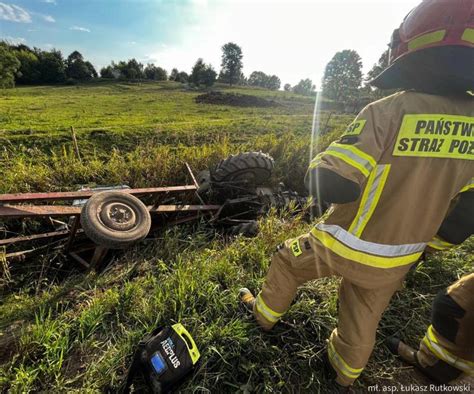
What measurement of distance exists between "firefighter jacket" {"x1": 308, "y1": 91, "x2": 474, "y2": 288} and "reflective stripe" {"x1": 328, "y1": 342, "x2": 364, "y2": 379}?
52 cm

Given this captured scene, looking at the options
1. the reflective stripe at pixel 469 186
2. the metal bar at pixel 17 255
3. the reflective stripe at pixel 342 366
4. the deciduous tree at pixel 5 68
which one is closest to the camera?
the reflective stripe at pixel 469 186

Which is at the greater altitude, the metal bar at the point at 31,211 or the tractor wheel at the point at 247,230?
the metal bar at the point at 31,211

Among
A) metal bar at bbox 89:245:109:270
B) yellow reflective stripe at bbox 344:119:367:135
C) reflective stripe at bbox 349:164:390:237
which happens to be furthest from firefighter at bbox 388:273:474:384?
metal bar at bbox 89:245:109:270

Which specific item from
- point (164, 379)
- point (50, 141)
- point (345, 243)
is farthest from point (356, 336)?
point (50, 141)

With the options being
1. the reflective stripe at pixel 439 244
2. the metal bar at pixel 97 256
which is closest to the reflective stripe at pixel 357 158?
the reflective stripe at pixel 439 244

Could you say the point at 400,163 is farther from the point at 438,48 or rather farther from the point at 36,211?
A: the point at 36,211

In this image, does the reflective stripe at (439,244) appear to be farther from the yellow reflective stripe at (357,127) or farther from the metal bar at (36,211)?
the metal bar at (36,211)

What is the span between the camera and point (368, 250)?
130 cm

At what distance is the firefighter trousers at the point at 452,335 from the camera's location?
5.15 ft

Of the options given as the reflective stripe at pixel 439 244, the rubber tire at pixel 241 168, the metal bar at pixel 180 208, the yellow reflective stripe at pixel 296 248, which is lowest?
the metal bar at pixel 180 208

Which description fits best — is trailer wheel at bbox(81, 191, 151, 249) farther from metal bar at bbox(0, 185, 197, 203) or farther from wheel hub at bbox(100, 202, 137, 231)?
metal bar at bbox(0, 185, 197, 203)

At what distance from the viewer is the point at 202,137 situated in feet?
22.3

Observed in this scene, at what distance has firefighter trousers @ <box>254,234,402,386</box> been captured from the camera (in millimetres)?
1444

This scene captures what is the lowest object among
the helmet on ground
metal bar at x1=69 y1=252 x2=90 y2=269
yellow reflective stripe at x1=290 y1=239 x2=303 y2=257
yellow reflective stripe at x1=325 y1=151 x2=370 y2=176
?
metal bar at x1=69 y1=252 x2=90 y2=269
